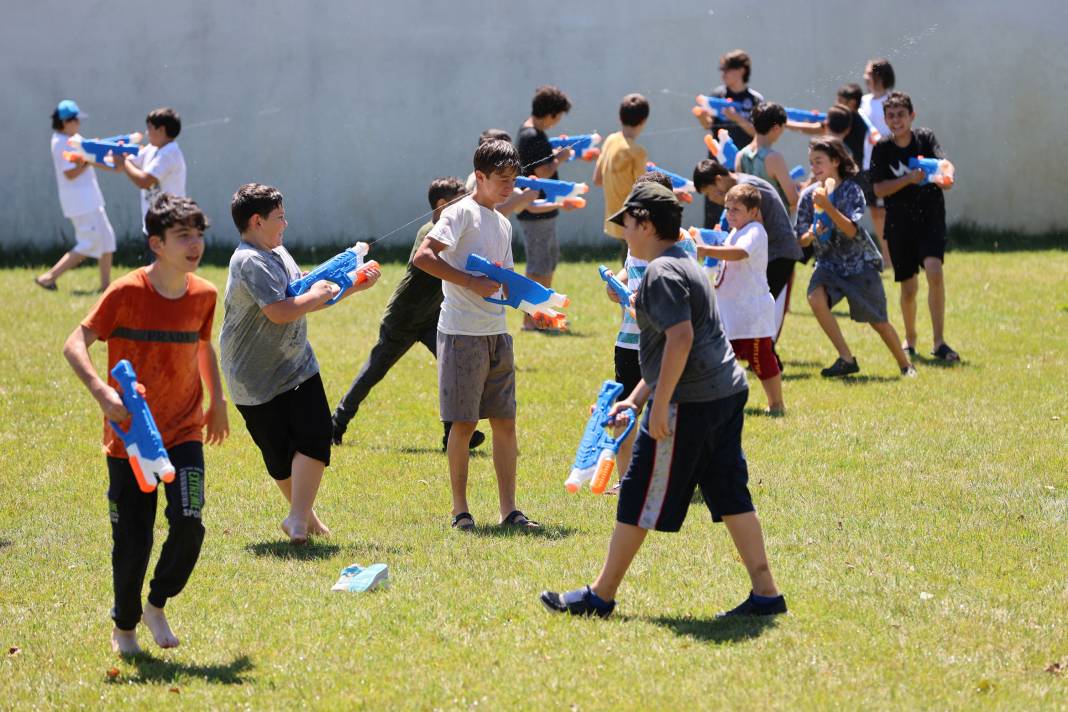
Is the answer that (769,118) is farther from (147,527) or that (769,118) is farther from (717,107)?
(147,527)

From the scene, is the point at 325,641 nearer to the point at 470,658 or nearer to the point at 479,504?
the point at 470,658

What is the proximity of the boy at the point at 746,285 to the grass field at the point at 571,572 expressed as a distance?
1.69 feet

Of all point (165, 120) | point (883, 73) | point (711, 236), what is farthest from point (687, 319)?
point (883, 73)

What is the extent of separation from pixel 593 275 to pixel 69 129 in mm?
5960

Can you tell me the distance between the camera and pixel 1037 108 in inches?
701

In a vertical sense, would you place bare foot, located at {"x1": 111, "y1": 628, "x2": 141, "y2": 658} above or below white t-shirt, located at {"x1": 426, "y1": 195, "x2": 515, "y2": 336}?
below

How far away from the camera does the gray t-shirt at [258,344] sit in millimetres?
6379

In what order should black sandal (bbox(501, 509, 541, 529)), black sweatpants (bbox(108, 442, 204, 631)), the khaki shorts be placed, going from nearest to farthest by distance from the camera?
black sweatpants (bbox(108, 442, 204, 631)) < the khaki shorts < black sandal (bbox(501, 509, 541, 529))

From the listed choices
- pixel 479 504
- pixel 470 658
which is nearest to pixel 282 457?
pixel 479 504

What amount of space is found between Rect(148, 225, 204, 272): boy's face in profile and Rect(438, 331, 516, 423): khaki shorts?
6.12 feet

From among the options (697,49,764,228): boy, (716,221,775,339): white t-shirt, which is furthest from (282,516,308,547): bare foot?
(697,49,764,228): boy

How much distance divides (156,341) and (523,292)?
2.01m

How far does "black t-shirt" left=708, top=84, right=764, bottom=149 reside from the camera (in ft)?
45.2

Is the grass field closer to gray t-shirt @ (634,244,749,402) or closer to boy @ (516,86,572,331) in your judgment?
gray t-shirt @ (634,244,749,402)
